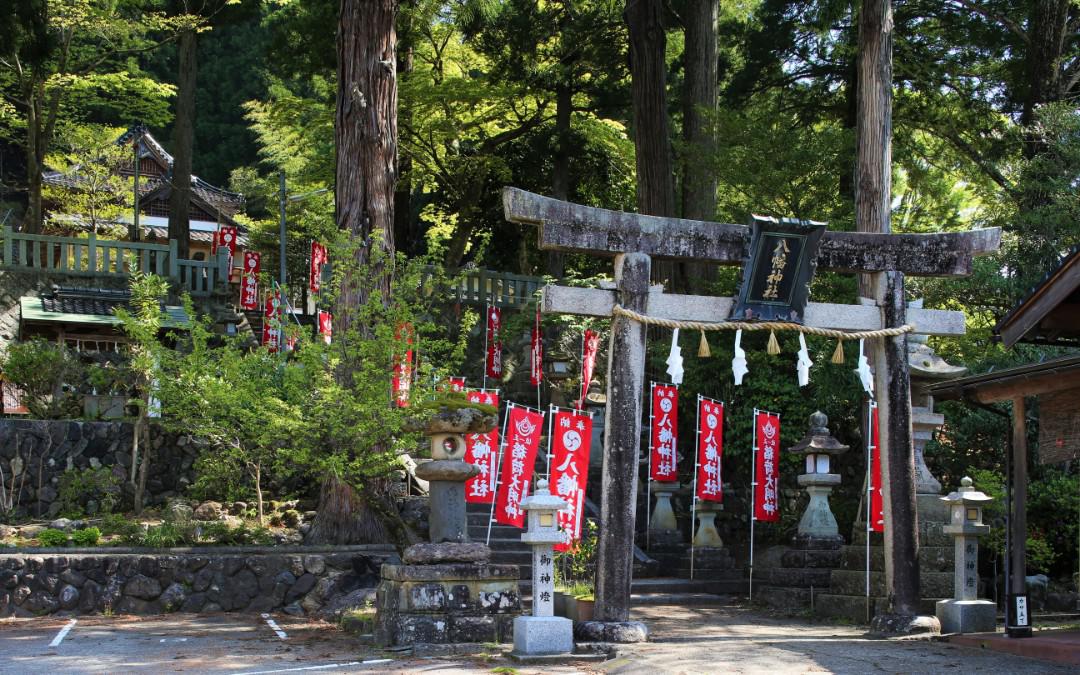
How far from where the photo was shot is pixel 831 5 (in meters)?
18.7

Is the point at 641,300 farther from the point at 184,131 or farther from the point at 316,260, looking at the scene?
the point at 184,131

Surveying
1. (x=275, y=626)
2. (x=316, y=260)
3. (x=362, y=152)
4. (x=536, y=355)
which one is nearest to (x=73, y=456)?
(x=275, y=626)

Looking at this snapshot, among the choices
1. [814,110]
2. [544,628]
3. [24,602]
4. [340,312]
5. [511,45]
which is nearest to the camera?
[544,628]

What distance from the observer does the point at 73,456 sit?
1670 cm

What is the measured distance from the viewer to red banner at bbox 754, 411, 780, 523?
1648cm

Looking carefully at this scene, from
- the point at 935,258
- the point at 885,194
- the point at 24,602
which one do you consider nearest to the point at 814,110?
the point at 885,194

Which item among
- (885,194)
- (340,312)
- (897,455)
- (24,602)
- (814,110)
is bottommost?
(24,602)

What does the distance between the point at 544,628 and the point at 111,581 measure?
22.2 ft

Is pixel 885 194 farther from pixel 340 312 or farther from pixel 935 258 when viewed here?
pixel 340 312

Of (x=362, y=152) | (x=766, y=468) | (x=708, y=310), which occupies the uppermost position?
(x=362, y=152)

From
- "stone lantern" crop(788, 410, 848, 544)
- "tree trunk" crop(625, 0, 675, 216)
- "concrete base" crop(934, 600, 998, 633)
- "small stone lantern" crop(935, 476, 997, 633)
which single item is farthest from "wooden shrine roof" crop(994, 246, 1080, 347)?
"tree trunk" crop(625, 0, 675, 216)

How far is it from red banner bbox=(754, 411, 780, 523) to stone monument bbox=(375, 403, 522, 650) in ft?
21.6

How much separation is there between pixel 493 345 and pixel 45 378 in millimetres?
9037

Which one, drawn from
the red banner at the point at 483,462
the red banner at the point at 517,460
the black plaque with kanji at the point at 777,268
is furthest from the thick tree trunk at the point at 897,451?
the red banner at the point at 483,462
